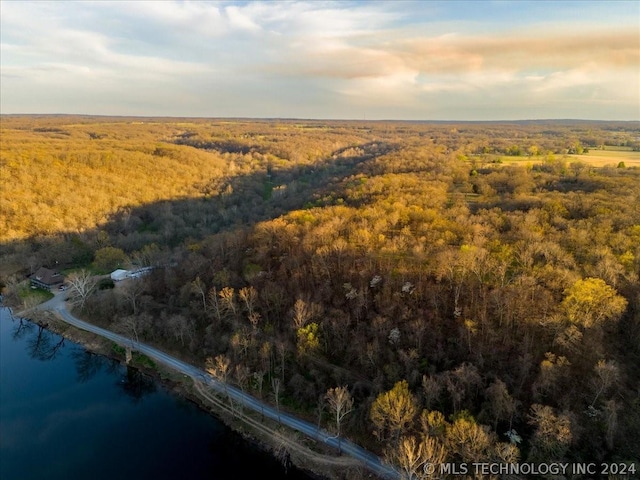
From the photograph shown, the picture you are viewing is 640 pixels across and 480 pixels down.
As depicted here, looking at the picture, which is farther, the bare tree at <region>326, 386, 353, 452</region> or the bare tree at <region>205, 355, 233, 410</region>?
the bare tree at <region>205, 355, 233, 410</region>

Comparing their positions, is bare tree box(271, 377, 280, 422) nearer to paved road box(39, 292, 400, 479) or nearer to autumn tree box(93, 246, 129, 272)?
paved road box(39, 292, 400, 479)

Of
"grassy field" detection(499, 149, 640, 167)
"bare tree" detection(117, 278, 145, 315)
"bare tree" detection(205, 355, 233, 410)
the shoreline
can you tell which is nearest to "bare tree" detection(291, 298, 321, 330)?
"bare tree" detection(205, 355, 233, 410)

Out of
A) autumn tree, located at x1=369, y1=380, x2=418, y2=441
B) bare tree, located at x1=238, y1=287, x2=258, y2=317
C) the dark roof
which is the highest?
bare tree, located at x1=238, y1=287, x2=258, y2=317

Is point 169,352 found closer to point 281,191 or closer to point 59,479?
point 59,479

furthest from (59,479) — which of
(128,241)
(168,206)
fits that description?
(168,206)

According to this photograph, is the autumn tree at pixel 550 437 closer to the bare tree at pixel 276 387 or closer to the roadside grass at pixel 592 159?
the bare tree at pixel 276 387

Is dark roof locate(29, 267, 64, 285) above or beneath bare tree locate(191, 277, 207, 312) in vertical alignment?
beneath

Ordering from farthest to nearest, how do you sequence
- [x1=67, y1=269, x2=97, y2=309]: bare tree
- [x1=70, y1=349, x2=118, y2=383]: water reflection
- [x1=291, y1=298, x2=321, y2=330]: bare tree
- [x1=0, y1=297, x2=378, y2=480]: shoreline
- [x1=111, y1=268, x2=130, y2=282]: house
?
[x1=111, y1=268, x2=130, y2=282]: house
[x1=67, y1=269, x2=97, y2=309]: bare tree
[x1=70, y1=349, x2=118, y2=383]: water reflection
[x1=291, y1=298, x2=321, y2=330]: bare tree
[x1=0, y1=297, x2=378, y2=480]: shoreline
